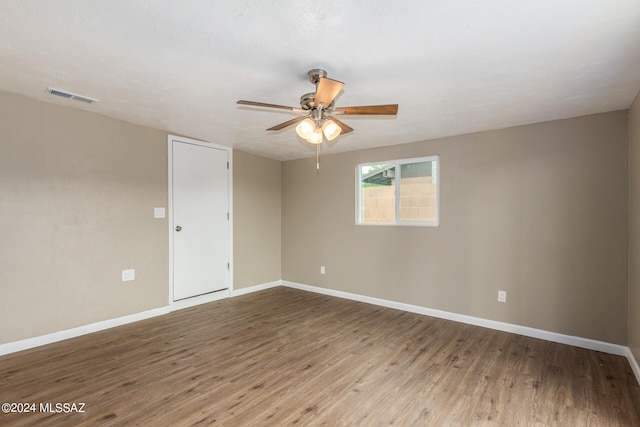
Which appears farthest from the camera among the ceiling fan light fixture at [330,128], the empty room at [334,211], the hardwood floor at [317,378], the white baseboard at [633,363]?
the white baseboard at [633,363]

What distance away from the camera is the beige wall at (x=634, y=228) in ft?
7.71

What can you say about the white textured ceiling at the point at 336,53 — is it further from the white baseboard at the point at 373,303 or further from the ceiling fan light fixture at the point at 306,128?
the white baseboard at the point at 373,303

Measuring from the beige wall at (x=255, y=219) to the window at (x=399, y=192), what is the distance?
1582mm

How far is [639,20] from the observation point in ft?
4.93

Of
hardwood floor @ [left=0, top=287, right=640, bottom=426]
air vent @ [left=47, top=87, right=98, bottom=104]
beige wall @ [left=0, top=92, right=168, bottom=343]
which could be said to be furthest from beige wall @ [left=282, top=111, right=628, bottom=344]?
air vent @ [left=47, top=87, right=98, bottom=104]

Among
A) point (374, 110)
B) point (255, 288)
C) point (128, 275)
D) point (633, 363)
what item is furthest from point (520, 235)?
point (128, 275)

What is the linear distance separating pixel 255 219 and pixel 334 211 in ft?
4.29

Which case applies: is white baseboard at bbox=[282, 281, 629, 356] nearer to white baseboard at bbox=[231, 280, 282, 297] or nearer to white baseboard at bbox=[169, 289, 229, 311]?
white baseboard at bbox=[231, 280, 282, 297]

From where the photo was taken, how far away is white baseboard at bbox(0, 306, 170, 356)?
268cm

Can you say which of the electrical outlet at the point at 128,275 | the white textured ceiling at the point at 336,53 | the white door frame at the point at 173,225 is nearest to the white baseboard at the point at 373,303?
the white door frame at the point at 173,225

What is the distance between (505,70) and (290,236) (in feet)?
12.8

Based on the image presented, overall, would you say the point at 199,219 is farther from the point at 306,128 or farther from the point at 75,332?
the point at 306,128

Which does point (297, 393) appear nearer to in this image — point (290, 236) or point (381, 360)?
point (381, 360)

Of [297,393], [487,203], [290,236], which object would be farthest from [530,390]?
[290,236]
